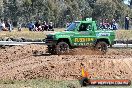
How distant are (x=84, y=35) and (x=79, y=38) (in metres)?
0.33

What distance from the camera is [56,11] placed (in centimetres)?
6944

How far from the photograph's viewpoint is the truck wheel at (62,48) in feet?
79.2

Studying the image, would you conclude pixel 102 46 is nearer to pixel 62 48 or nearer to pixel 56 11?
pixel 62 48

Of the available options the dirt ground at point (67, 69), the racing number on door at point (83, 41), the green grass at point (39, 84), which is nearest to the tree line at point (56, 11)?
the racing number on door at point (83, 41)

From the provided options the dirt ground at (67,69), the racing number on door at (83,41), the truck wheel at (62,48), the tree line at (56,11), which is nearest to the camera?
the dirt ground at (67,69)

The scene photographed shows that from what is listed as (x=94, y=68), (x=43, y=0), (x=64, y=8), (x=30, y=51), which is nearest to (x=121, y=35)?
(x=30, y=51)

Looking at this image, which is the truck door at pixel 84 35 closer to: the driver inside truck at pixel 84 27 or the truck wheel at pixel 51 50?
the driver inside truck at pixel 84 27

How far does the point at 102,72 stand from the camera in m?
17.8

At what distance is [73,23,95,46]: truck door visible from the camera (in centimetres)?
2439

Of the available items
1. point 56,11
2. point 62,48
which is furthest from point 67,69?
point 56,11

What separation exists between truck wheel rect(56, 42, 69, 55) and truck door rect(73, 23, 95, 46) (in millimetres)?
622

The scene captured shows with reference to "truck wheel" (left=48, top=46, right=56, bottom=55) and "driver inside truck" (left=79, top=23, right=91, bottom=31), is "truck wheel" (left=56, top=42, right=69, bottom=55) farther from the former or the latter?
"driver inside truck" (left=79, top=23, right=91, bottom=31)

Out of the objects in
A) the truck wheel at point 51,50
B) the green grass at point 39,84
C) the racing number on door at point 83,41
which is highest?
the racing number on door at point 83,41

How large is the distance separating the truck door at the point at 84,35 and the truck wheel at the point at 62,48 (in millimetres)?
622
